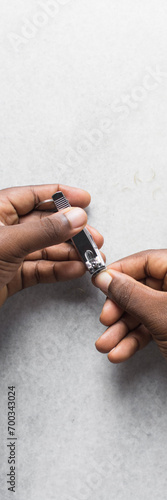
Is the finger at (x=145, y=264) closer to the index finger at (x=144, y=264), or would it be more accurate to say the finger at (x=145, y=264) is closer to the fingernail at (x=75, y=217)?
the index finger at (x=144, y=264)

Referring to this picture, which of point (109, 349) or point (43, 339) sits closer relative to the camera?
point (109, 349)

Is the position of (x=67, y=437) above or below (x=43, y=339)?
below

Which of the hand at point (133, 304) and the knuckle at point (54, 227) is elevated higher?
the knuckle at point (54, 227)

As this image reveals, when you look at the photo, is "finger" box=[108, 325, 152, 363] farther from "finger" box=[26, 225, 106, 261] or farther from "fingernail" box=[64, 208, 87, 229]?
"fingernail" box=[64, 208, 87, 229]

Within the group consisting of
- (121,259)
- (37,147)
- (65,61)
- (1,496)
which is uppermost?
(65,61)

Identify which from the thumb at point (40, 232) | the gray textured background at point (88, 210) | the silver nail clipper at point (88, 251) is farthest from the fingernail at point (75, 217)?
the gray textured background at point (88, 210)

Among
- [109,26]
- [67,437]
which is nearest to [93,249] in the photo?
[67,437]

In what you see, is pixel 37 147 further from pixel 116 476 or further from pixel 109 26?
pixel 116 476
